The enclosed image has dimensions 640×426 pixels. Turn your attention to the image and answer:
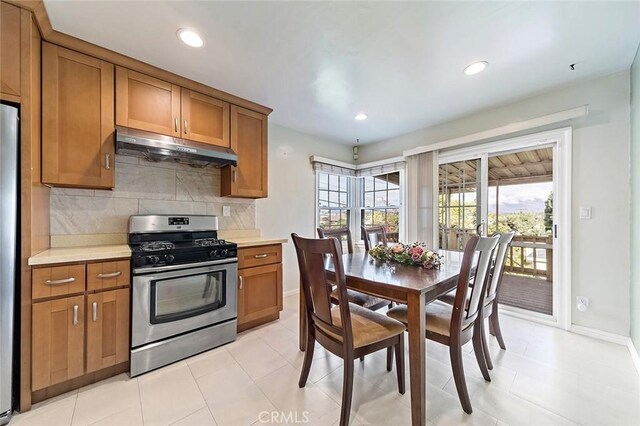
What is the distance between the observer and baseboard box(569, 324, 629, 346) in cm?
223

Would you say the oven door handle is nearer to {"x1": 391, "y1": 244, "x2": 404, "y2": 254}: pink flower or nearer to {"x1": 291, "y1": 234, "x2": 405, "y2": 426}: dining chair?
{"x1": 291, "y1": 234, "x2": 405, "y2": 426}: dining chair

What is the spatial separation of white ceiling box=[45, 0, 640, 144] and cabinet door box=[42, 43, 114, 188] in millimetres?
234

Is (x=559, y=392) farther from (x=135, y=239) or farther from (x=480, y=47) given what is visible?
(x=135, y=239)

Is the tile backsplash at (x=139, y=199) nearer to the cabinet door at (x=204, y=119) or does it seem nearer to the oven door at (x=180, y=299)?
the cabinet door at (x=204, y=119)

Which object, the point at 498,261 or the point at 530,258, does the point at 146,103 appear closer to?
the point at 498,261

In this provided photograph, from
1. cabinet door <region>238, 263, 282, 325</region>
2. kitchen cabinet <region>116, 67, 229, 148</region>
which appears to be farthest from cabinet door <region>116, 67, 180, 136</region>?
cabinet door <region>238, 263, 282, 325</region>

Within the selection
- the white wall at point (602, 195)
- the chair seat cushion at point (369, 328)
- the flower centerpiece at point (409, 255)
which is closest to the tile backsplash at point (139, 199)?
the flower centerpiece at point (409, 255)

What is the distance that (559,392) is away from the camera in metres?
1.65

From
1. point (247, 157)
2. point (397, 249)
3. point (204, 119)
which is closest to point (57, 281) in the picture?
point (204, 119)

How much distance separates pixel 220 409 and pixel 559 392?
220 centimetres

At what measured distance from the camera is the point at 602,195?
2330 mm

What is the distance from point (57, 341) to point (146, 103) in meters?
1.90

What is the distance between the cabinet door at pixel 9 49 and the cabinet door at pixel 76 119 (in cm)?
28

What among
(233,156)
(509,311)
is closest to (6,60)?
(233,156)
